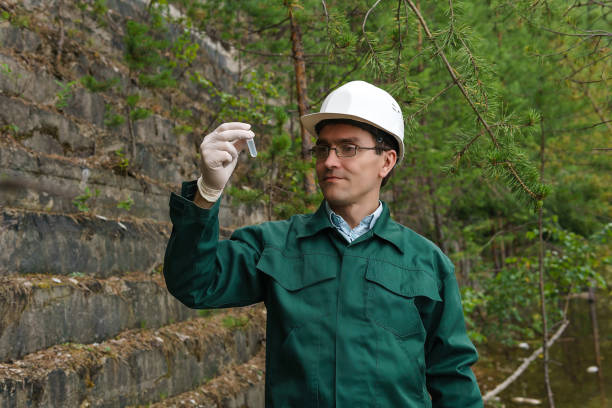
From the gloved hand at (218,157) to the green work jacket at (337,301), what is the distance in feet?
0.19

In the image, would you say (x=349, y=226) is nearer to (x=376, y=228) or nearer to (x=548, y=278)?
(x=376, y=228)

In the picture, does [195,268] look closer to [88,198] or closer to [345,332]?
[345,332]

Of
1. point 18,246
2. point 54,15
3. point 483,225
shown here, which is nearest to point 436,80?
point 483,225

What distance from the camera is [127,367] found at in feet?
11.5

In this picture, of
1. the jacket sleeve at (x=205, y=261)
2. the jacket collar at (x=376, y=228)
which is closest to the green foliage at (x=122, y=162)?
the jacket sleeve at (x=205, y=261)

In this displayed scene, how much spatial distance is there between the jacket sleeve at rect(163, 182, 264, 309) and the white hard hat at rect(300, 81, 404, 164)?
0.54 meters

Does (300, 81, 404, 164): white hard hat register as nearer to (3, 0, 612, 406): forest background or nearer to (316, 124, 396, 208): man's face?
(316, 124, 396, 208): man's face

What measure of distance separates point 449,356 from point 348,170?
0.77 meters

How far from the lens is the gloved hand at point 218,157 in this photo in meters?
1.56

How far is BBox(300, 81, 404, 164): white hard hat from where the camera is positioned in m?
1.89

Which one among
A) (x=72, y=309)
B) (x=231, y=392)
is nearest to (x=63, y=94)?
(x=72, y=309)

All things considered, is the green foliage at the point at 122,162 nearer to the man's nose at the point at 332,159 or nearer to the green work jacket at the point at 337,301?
the green work jacket at the point at 337,301

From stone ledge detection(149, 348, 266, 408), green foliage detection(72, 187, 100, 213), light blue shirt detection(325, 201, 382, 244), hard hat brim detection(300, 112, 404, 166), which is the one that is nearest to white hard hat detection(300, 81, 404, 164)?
hard hat brim detection(300, 112, 404, 166)

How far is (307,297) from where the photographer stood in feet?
5.64
